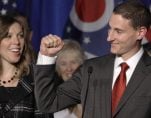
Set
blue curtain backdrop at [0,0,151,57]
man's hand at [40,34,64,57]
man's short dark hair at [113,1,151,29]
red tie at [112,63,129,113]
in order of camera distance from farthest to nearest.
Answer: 1. blue curtain backdrop at [0,0,151,57]
2. man's short dark hair at [113,1,151,29]
3. red tie at [112,63,129,113]
4. man's hand at [40,34,64,57]

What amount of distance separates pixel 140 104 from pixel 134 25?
0.41 meters

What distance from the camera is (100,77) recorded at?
2416mm

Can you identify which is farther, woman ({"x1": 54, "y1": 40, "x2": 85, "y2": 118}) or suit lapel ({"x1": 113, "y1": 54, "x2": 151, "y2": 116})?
woman ({"x1": 54, "y1": 40, "x2": 85, "y2": 118})

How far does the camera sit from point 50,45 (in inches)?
89.0

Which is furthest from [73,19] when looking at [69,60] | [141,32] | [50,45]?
[50,45]

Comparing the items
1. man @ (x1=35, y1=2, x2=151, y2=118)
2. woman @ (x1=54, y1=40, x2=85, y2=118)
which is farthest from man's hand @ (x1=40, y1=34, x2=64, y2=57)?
woman @ (x1=54, y1=40, x2=85, y2=118)

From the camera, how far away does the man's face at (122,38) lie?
2.40m

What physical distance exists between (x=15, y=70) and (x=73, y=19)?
1.55 m

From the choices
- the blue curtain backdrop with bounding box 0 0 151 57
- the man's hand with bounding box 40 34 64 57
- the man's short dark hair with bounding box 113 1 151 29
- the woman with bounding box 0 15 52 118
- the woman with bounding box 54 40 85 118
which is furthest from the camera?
the blue curtain backdrop with bounding box 0 0 151 57

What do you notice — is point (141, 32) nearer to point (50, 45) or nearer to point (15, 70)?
point (50, 45)

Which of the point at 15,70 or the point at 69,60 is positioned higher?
the point at 15,70

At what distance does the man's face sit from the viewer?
7.89 feet

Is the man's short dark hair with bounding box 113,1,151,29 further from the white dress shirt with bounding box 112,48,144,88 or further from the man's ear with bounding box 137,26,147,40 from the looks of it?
the white dress shirt with bounding box 112,48,144,88

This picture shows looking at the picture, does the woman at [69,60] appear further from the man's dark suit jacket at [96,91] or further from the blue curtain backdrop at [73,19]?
the man's dark suit jacket at [96,91]
